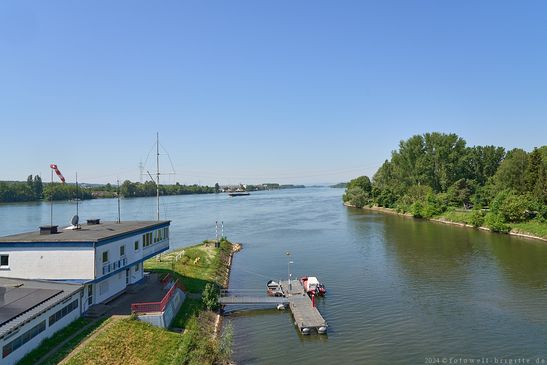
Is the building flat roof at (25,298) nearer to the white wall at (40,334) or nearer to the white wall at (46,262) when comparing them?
the white wall at (40,334)

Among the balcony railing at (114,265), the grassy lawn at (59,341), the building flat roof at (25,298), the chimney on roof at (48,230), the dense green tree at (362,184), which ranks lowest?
the grassy lawn at (59,341)

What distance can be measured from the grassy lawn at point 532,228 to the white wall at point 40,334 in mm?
71867

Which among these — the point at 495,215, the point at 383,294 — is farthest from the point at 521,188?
the point at 383,294

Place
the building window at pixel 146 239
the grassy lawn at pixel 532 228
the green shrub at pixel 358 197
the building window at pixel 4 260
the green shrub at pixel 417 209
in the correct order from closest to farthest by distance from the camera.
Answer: the building window at pixel 4 260 → the building window at pixel 146 239 → the grassy lawn at pixel 532 228 → the green shrub at pixel 417 209 → the green shrub at pixel 358 197

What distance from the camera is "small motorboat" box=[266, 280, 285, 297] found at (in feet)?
129

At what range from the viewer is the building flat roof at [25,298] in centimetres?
1909

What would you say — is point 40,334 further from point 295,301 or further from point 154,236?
point 295,301

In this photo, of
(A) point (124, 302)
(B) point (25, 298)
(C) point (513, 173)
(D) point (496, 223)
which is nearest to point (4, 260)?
(B) point (25, 298)

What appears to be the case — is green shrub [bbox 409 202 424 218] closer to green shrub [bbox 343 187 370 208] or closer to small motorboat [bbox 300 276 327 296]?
green shrub [bbox 343 187 370 208]

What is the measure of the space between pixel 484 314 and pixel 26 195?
207600 millimetres

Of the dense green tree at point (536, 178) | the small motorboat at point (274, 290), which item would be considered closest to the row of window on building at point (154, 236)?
the small motorboat at point (274, 290)

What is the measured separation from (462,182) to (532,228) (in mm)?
44168

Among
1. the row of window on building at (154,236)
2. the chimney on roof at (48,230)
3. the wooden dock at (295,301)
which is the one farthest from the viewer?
the row of window on building at (154,236)

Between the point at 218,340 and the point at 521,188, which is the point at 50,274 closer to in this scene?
the point at 218,340
